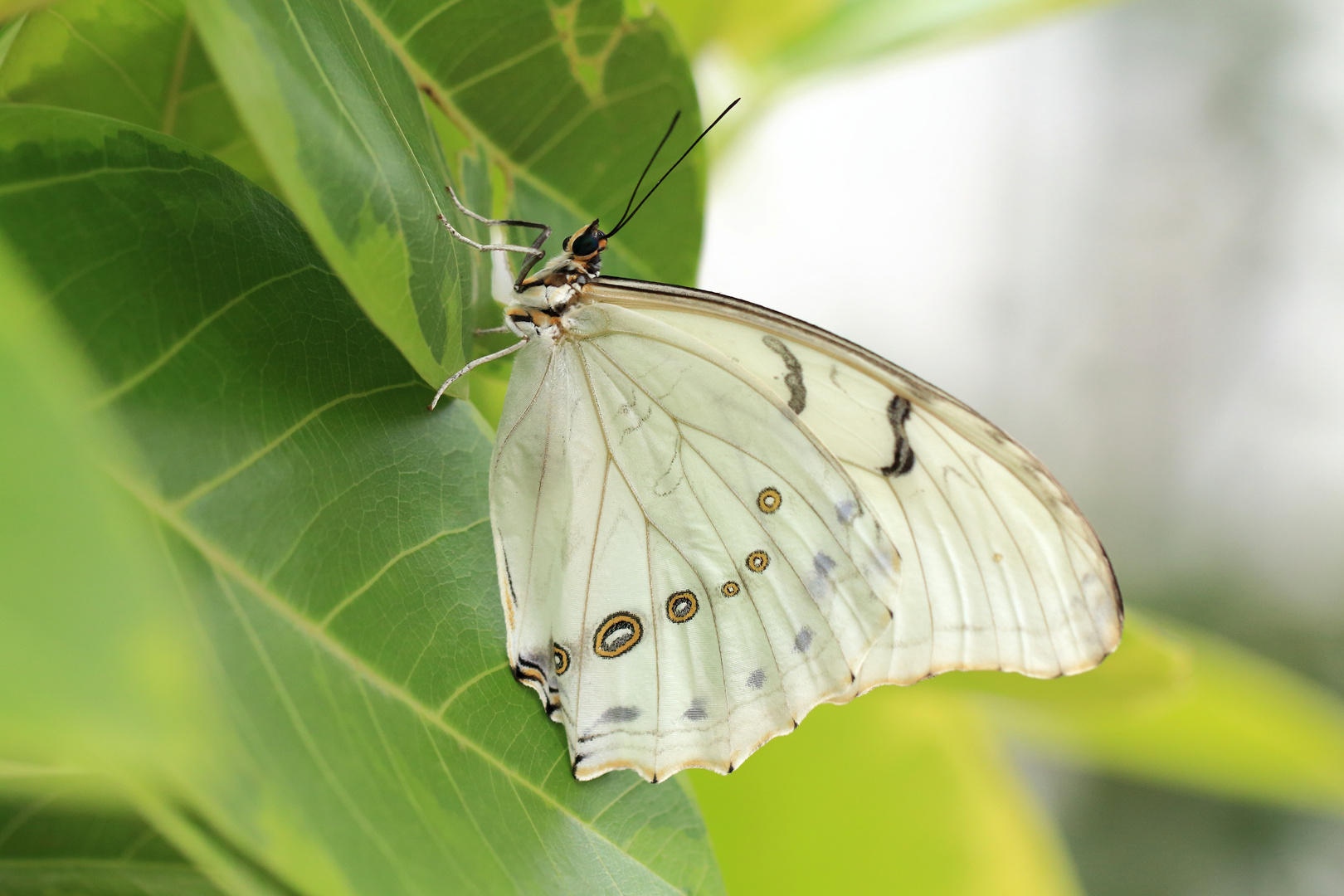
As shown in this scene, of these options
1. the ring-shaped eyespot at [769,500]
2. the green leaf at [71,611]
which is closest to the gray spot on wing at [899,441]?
the ring-shaped eyespot at [769,500]

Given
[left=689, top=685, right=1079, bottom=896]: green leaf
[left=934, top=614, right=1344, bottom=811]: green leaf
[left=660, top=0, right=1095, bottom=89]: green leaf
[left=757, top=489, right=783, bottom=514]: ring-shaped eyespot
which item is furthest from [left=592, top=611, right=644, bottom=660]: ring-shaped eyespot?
[left=660, top=0, right=1095, bottom=89]: green leaf

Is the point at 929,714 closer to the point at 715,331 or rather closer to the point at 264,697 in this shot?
the point at 715,331

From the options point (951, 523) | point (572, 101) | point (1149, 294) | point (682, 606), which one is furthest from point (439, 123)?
point (1149, 294)

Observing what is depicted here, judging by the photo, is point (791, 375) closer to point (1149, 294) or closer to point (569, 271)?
point (569, 271)

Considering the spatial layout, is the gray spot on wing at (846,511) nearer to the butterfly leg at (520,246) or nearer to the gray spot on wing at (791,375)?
the gray spot on wing at (791,375)

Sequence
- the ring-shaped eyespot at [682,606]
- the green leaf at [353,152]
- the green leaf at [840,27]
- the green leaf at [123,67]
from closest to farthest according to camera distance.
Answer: the green leaf at [353,152] → the green leaf at [123,67] → the ring-shaped eyespot at [682,606] → the green leaf at [840,27]

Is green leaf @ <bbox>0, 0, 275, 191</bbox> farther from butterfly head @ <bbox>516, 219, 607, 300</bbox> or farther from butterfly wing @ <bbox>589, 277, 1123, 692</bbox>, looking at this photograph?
butterfly wing @ <bbox>589, 277, 1123, 692</bbox>
